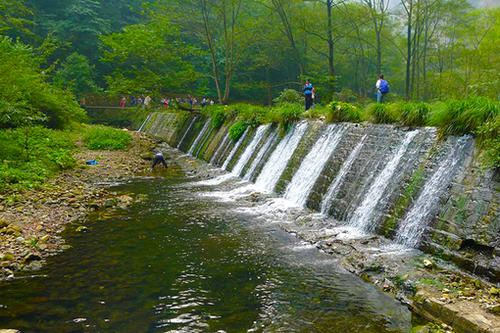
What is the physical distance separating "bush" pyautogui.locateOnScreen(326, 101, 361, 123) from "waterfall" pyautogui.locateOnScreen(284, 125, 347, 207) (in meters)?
0.36

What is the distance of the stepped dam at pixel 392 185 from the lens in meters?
5.92

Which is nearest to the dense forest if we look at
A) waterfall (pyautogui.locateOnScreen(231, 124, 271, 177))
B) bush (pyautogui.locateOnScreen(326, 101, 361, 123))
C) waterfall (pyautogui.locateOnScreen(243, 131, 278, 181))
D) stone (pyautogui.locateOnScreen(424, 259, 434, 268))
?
waterfall (pyautogui.locateOnScreen(231, 124, 271, 177))

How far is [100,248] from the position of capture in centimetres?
717

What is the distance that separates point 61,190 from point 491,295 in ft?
37.1

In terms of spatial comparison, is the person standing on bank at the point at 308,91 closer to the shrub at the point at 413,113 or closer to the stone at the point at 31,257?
the shrub at the point at 413,113

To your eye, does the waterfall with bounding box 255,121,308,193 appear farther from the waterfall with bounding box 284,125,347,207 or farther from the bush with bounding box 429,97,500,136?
the bush with bounding box 429,97,500,136

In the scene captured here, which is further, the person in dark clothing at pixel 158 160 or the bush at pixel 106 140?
the bush at pixel 106 140

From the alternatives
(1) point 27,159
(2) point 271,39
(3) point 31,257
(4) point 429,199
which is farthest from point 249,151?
(2) point 271,39

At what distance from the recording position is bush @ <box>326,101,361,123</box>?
10992 mm

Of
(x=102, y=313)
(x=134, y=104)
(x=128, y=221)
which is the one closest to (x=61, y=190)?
(x=128, y=221)

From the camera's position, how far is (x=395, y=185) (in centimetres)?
778

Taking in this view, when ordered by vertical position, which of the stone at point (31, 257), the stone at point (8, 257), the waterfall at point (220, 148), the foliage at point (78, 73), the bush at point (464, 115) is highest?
the foliage at point (78, 73)

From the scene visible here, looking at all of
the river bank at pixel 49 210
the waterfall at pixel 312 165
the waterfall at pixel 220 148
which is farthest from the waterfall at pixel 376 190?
the waterfall at pixel 220 148

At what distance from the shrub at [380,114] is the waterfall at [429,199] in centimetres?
262
